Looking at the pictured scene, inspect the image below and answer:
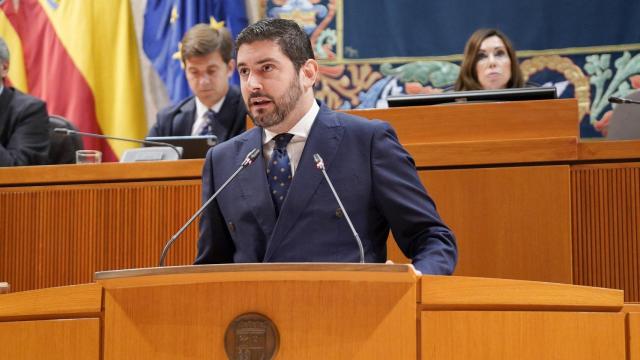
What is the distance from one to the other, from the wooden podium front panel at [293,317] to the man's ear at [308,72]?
0.95m

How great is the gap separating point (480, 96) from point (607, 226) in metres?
0.66

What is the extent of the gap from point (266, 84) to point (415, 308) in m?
0.93

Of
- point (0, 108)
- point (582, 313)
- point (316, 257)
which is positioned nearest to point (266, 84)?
point (316, 257)

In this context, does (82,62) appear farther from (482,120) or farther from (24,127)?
(482,120)

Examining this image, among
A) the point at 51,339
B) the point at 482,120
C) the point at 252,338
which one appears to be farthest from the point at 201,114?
the point at 252,338

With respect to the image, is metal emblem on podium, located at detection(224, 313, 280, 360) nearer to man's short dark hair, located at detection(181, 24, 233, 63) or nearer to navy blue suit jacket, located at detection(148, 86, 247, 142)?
navy blue suit jacket, located at detection(148, 86, 247, 142)

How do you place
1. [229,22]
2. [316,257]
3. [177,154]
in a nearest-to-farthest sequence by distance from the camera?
[316,257], [177,154], [229,22]

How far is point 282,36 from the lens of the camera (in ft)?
8.21

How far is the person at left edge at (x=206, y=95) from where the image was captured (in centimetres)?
461

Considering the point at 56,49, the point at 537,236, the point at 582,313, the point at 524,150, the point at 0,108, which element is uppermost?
the point at 56,49

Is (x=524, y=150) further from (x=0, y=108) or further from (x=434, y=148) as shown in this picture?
(x=0, y=108)

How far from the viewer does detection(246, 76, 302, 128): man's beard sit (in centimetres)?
249

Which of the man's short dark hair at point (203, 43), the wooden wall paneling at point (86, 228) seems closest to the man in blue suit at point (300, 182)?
the wooden wall paneling at point (86, 228)

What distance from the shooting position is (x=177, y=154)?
144 inches
